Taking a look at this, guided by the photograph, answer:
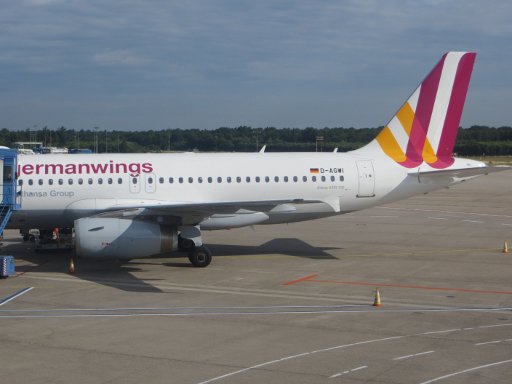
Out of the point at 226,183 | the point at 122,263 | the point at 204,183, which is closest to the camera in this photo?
the point at 122,263

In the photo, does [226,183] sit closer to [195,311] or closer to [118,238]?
[118,238]

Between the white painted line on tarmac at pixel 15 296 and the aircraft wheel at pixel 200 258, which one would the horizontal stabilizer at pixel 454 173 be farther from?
the white painted line on tarmac at pixel 15 296

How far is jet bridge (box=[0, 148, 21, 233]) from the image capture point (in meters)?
28.4

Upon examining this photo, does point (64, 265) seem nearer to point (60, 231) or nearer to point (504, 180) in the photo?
point (60, 231)

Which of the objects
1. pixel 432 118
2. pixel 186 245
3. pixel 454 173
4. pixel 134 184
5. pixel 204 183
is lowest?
pixel 186 245

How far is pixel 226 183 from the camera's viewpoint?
101ft

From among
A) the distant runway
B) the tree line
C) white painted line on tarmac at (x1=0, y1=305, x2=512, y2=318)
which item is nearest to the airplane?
the distant runway

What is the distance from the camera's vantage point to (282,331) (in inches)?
717

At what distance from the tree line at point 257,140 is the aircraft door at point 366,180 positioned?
336 feet

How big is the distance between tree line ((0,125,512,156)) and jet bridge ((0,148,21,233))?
4178 inches

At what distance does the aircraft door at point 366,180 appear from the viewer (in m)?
31.7

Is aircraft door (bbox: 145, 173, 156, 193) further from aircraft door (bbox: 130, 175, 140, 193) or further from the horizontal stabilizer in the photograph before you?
the horizontal stabilizer

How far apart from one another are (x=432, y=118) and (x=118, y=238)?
16.2 m

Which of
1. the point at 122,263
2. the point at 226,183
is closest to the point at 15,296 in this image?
the point at 122,263
